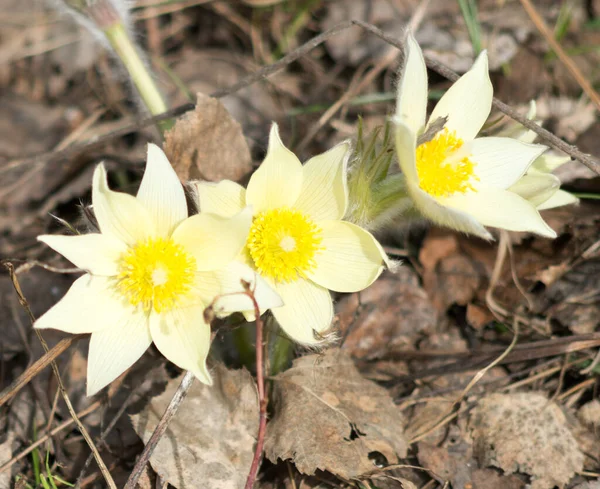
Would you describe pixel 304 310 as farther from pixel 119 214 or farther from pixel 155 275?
pixel 119 214

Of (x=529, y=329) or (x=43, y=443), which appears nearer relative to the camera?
(x=43, y=443)

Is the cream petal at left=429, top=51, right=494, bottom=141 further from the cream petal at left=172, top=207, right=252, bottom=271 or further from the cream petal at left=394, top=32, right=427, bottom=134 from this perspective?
the cream petal at left=172, top=207, right=252, bottom=271

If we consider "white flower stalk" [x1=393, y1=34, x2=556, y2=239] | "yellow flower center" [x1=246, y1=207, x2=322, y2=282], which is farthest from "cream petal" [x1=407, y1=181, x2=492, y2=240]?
"yellow flower center" [x1=246, y1=207, x2=322, y2=282]

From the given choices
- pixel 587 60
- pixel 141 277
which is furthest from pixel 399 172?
pixel 587 60

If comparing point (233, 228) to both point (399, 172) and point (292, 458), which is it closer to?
point (399, 172)

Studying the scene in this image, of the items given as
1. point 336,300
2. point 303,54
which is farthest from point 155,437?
point 303,54

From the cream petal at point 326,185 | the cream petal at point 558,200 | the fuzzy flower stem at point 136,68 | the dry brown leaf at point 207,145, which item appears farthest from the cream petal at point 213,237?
the cream petal at point 558,200
